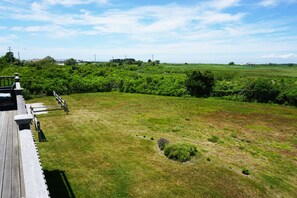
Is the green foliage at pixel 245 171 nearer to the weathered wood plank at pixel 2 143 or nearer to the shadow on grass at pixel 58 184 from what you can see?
the shadow on grass at pixel 58 184

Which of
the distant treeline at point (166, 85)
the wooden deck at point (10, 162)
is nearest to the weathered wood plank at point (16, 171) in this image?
the wooden deck at point (10, 162)

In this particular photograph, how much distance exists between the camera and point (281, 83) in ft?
126

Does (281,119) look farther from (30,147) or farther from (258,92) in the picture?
(30,147)

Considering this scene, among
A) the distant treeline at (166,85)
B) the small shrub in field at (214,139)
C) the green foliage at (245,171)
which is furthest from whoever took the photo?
the distant treeline at (166,85)

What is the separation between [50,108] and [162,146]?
15.5 m

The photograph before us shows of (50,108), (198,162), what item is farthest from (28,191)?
(50,108)

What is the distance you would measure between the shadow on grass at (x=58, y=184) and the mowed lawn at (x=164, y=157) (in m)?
0.30

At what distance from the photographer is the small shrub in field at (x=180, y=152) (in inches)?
569

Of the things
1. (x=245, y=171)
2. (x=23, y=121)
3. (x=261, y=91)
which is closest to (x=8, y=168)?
(x=23, y=121)

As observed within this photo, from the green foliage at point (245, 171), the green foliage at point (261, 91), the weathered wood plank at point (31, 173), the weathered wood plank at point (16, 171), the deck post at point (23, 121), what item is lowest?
the green foliage at point (245, 171)

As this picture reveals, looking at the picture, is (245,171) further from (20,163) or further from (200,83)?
(200,83)

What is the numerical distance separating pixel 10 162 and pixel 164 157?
9.88 m

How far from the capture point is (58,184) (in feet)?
37.1

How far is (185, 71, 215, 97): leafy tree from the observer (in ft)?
131
